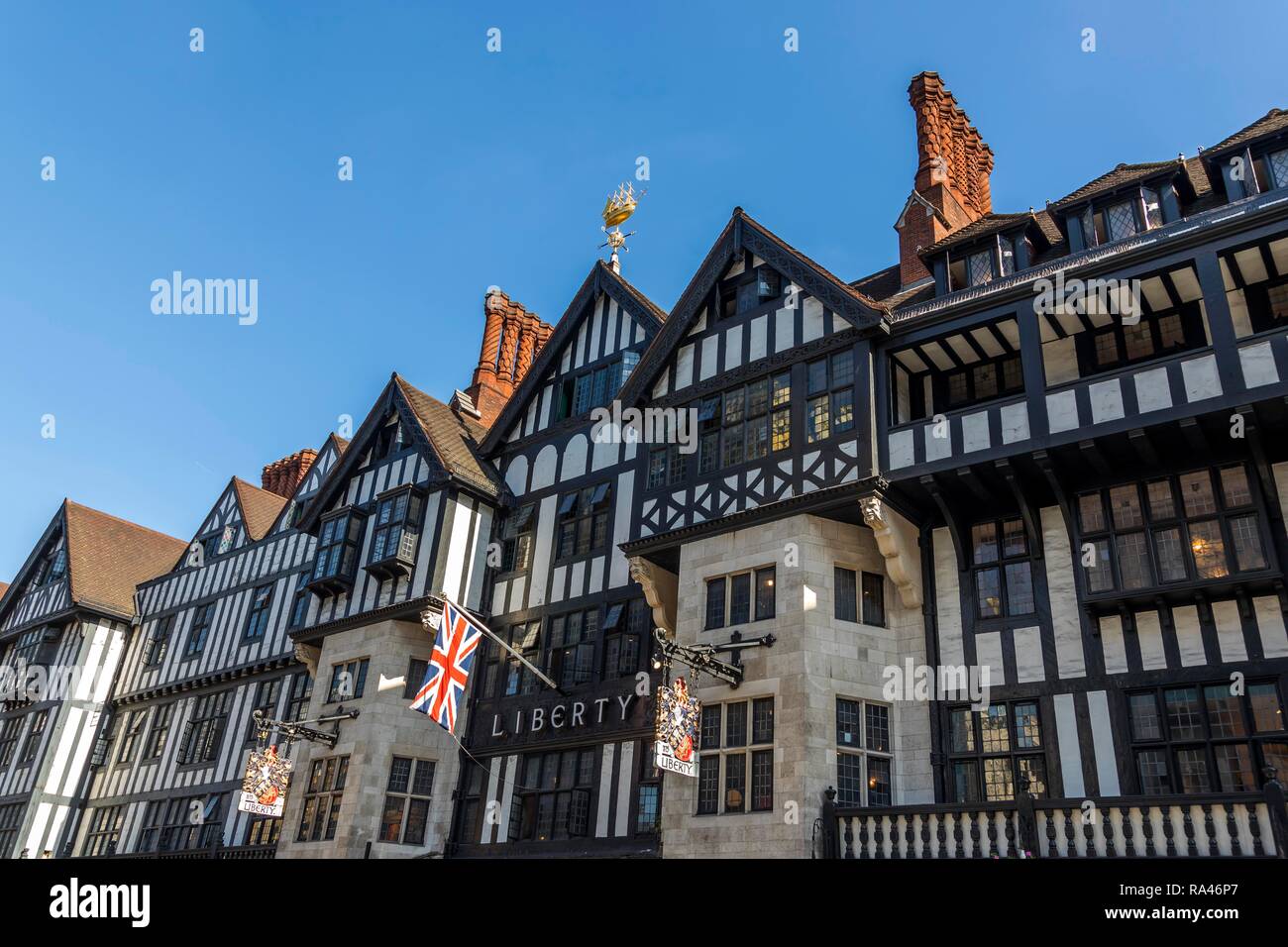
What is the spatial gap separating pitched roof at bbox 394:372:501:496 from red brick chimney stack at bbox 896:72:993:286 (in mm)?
11146

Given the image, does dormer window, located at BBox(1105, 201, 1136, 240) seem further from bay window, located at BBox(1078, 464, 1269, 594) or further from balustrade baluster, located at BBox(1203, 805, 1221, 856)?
balustrade baluster, located at BBox(1203, 805, 1221, 856)

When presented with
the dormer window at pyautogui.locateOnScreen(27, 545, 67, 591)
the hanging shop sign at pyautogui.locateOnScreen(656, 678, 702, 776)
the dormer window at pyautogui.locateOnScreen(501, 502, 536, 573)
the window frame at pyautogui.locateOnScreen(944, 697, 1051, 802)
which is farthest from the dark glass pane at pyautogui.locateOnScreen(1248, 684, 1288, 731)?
the dormer window at pyautogui.locateOnScreen(27, 545, 67, 591)

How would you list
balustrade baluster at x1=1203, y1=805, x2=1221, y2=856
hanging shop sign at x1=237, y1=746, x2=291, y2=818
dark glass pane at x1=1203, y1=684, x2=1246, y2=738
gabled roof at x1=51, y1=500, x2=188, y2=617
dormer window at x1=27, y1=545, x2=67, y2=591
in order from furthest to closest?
dormer window at x1=27, y1=545, x2=67, y2=591 < gabled roof at x1=51, y1=500, x2=188, y2=617 < hanging shop sign at x1=237, y1=746, x2=291, y2=818 < dark glass pane at x1=1203, y1=684, x2=1246, y2=738 < balustrade baluster at x1=1203, y1=805, x2=1221, y2=856

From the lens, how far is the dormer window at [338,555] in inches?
986

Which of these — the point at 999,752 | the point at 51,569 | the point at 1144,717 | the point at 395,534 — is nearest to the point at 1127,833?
the point at 1144,717

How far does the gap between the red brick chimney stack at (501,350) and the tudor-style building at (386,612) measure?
4102mm

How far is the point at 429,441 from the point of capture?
2494 cm

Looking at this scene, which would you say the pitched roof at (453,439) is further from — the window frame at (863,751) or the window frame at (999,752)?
the window frame at (999,752)

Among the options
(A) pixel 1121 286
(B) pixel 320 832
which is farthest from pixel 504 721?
(A) pixel 1121 286

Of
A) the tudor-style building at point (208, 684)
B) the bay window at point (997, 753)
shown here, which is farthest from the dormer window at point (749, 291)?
the tudor-style building at point (208, 684)

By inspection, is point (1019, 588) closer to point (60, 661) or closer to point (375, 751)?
point (375, 751)

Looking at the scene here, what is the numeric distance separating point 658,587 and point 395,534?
793cm

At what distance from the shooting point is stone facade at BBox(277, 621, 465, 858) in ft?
67.7
